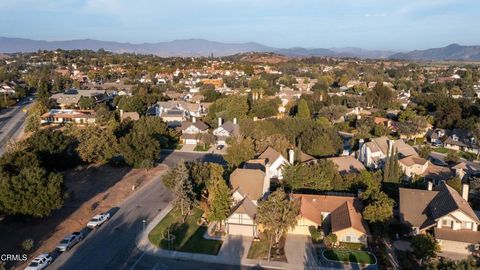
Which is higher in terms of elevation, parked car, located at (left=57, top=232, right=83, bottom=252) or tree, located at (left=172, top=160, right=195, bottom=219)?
tree, located at (left=172, top=160, right=195, bottom=219)

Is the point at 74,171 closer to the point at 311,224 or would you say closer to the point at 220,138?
the point at 220,138

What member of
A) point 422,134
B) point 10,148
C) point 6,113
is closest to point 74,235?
point 10,148

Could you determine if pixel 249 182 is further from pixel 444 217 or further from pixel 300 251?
pixel 444 217

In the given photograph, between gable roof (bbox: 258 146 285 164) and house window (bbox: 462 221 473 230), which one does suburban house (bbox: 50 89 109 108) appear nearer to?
gable roof (bbox: 258 146 285 164)

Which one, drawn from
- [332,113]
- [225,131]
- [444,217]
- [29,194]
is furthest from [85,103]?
[444,217]

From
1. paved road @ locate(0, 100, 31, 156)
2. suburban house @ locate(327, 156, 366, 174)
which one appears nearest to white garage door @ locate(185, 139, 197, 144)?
suburban house @ locate(327, 156, 366, 174)

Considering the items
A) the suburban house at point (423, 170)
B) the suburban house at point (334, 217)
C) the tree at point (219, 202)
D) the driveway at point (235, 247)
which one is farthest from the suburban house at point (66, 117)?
the suburban house at point (423, 170)
